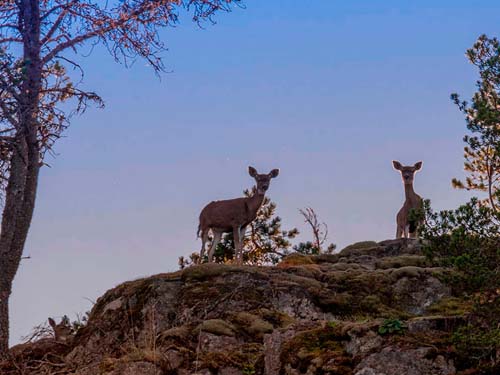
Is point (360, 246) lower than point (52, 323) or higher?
higher

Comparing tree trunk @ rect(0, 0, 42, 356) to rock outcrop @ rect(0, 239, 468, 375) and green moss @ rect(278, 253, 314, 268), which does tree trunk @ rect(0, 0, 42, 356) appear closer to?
rock outcrop @ rect(0, 239, 468, 375)

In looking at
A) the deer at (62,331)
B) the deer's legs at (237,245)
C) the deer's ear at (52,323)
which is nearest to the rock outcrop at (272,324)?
the deer at (62,331)

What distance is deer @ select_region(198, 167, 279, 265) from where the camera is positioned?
23.1m

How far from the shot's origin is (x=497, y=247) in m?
11.3

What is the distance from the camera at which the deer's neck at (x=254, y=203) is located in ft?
76.3

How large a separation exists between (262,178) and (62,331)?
8.58 metres

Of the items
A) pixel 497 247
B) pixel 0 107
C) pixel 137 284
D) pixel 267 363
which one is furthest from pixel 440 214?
pixel 0 107

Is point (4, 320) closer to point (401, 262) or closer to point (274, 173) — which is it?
point (401, 262)

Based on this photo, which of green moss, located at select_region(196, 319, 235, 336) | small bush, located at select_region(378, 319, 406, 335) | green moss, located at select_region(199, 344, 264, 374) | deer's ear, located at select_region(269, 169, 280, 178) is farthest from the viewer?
deer's ear, located at select_region(269, 169, 280, 178)

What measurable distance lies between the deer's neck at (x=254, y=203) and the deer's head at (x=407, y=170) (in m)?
3.78

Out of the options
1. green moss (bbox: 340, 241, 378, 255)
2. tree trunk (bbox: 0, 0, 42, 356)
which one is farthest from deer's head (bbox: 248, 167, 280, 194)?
tree trunk (bbox: 0, 0, 42, 356)

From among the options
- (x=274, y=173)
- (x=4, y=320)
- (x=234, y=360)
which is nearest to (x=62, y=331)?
(x=4, y=320)

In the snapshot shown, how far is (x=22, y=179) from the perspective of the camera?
1747cm

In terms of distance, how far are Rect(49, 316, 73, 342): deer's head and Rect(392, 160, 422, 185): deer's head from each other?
10.7 metres
